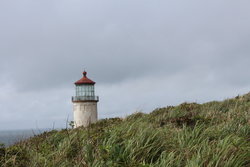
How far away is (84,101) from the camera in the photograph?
29.1 meters

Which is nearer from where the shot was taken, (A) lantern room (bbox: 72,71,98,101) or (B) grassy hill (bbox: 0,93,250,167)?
(B) grassy hill (bbox: 0,93,250,167)

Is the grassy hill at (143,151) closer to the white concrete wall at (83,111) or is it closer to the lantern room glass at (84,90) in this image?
the white concrete wall at (83,111)

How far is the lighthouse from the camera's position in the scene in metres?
29.0

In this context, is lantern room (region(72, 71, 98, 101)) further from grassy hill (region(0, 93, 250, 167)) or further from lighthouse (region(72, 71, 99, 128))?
grassy hill (region(0, 93, 250, 167))

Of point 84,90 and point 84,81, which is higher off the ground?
point 84,81

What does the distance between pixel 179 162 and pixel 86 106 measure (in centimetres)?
2470

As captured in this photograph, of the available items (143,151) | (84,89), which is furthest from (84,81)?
(143,151)

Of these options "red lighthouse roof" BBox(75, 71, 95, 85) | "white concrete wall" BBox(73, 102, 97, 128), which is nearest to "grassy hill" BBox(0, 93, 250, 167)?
"white concrete wall" BBox(73, 102, 97, 128)

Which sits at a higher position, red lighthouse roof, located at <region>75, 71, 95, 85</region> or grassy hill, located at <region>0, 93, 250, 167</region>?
red lighthouse roof, located at <region>75, 71, 95, 85</region>

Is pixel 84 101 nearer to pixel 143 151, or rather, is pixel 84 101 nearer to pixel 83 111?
pixel 83 111

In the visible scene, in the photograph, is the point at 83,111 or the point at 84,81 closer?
the point at 83,111

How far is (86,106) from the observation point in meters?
29.2

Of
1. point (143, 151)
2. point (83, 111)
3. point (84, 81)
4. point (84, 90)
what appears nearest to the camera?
point (143, 151)

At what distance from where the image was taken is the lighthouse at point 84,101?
28969mm
